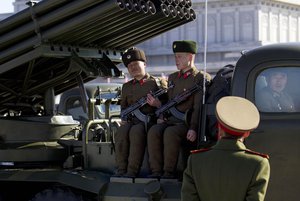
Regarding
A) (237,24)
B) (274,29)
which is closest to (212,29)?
(237,24)

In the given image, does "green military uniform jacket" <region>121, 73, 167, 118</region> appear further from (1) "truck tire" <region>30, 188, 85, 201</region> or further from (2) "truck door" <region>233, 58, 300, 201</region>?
(2) "truck door" <region>233, 58, 300, 201</region>

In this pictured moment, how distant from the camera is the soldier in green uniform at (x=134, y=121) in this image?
6406 millimetres

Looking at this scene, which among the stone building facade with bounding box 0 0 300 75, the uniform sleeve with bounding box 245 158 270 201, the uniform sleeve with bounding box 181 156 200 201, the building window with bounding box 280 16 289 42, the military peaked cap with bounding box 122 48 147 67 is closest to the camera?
the uniform sleeve with bounding box 245 158 270 201

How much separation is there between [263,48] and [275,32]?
65888mm

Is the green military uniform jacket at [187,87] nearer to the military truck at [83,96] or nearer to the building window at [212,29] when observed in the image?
the military truck at [83,96]

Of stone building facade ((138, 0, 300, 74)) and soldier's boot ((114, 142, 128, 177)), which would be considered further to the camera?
stone building facade ((138, 0, 300, 74))

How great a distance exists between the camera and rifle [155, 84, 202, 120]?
6.32 m

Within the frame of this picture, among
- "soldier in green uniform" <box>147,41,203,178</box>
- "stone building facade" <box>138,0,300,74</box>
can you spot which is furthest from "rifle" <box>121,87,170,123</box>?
"stone building facade" <box>138,0,300,74</box>

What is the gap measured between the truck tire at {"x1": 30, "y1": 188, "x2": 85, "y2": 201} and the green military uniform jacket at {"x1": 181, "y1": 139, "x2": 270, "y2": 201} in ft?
8.86

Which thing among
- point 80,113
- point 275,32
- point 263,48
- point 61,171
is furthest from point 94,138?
point 275,32

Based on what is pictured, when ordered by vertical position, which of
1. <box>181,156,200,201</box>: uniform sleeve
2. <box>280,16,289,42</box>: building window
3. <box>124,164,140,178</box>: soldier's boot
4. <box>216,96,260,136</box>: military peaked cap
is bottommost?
<box>124,164,140,178</box>: soldier's boot

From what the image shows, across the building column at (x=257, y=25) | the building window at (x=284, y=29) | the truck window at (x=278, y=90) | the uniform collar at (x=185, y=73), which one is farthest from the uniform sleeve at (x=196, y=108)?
the building window at (x=284, y=29)

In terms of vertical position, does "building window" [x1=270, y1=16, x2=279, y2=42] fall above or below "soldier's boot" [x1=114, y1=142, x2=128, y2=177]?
above

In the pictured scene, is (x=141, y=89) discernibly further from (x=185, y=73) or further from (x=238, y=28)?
(x=238, y=28)
